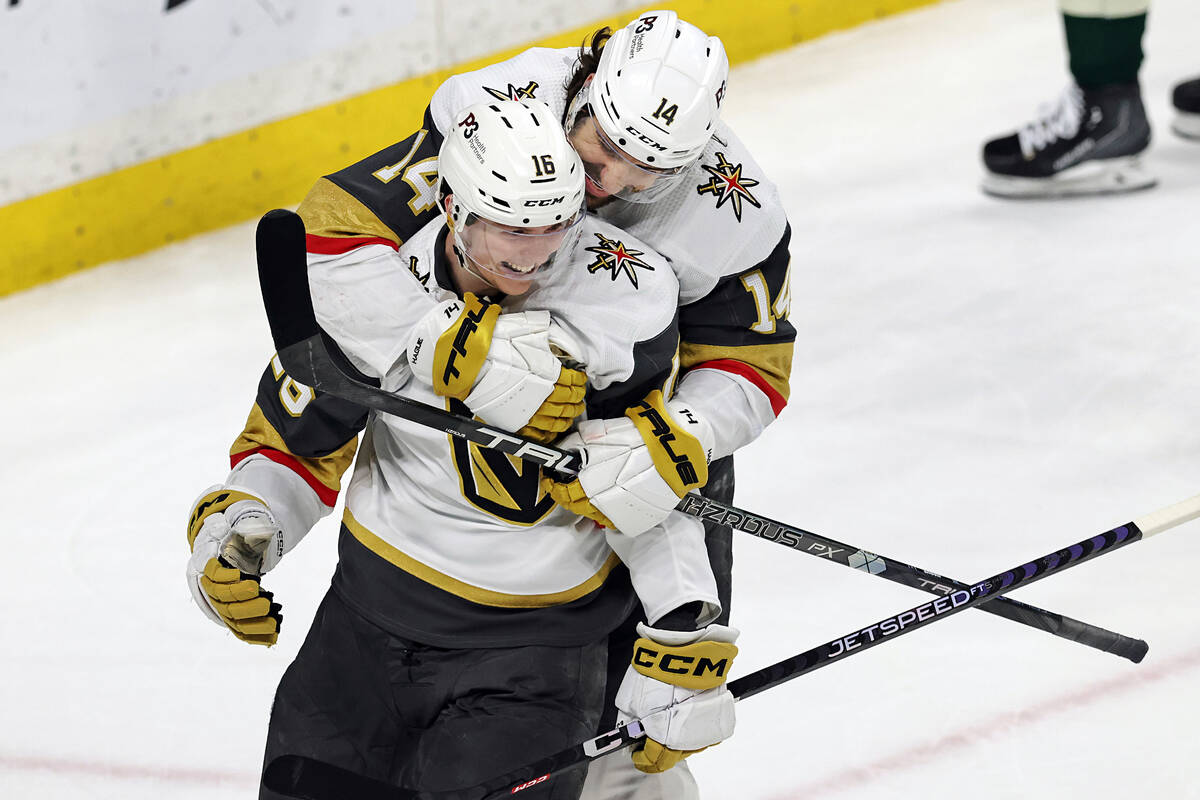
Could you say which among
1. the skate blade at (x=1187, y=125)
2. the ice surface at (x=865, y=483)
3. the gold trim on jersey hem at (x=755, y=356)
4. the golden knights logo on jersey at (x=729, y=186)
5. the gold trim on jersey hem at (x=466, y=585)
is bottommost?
the skate blade at (x=1187, y=125)

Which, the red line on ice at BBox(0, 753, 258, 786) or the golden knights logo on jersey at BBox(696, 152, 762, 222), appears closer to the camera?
the golden knights logo on jersey at BBox(696, 152, 762, 222)

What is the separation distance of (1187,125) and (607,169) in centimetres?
362

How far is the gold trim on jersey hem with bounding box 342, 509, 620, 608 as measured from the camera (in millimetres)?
1994

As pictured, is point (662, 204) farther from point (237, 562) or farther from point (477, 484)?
point (237, 562)

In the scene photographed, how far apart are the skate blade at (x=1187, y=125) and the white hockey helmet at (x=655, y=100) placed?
11.4 ft

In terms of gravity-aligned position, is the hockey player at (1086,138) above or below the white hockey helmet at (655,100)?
below

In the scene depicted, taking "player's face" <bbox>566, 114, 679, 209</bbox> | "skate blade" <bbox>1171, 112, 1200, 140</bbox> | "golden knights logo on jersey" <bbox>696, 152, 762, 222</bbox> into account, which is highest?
"player's face" <bbox>566, 114, 679, 209</bbox>

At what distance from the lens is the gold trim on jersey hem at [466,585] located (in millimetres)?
1994

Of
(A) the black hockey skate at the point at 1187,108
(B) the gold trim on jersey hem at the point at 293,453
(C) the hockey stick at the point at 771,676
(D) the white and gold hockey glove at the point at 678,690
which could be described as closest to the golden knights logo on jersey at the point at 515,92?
(B) the gold trim on jersey hem at the point at 293,453

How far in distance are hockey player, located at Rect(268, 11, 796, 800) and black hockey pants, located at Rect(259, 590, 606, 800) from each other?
5.8 inches

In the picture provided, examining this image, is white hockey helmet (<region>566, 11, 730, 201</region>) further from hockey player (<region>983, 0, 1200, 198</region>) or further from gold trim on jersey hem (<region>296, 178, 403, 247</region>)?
hockey player (<region>983, 0, 1200, 198</region>)

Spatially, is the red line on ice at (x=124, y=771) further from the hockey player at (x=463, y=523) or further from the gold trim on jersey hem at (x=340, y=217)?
the gold trim on jersey hem at (x=340, y=217)

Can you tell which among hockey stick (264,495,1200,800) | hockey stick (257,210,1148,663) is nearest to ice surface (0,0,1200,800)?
hockey stick (264,495,1200,800)

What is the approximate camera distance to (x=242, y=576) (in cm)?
202
